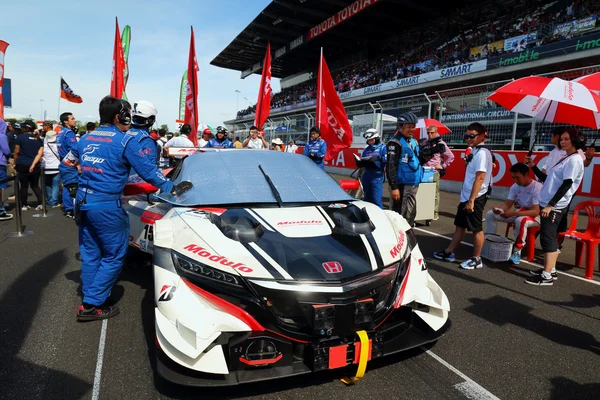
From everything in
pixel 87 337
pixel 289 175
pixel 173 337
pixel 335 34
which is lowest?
pixel 87 337

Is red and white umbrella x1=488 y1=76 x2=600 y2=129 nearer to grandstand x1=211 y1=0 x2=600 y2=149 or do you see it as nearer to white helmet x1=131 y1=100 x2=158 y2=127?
grandstand x1=211 y1=0 x2=600 y2=149

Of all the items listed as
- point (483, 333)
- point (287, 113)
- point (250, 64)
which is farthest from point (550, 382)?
point (250, 64)

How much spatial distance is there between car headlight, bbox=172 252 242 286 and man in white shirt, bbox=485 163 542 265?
4.21 metres

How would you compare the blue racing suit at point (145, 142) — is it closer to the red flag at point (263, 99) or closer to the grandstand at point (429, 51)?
the grandstand at point (429, 51)

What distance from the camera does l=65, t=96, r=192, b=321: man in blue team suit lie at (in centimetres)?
288

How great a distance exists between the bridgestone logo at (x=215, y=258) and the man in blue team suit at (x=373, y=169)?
4.34 m

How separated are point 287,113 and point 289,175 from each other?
129 ft

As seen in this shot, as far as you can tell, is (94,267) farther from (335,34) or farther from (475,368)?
(335,34)

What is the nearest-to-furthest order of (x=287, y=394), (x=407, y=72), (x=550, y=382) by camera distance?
(x=287, y=394), (x=550, y=382), (x=407, y=72)

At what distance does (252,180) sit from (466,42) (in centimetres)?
2412

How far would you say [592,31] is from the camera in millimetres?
15266

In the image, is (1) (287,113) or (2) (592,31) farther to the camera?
(1) (287,113)

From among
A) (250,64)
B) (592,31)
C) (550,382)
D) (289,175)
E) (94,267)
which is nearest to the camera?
(550,382)

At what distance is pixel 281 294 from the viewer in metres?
1.97
